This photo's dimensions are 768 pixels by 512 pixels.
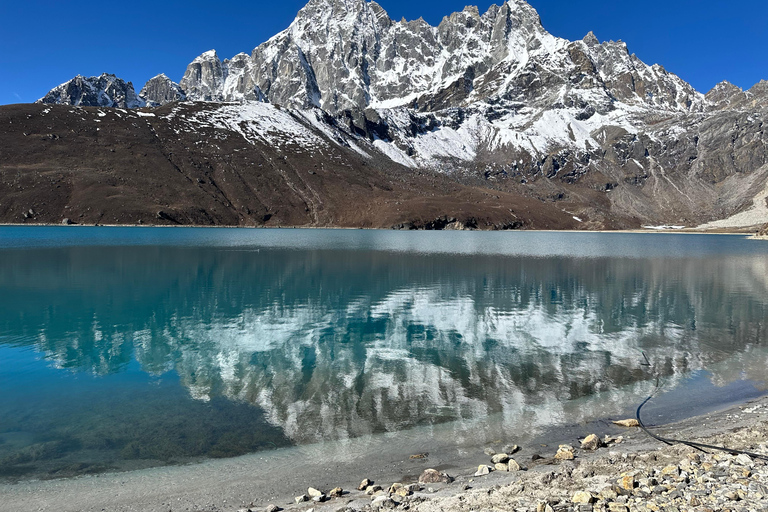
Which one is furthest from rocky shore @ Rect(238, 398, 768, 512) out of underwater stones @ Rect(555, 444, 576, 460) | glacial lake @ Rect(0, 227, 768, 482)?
glacial lake @ Rect(0, 227, 768, 482)

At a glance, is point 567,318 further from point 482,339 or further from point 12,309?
point 12,309

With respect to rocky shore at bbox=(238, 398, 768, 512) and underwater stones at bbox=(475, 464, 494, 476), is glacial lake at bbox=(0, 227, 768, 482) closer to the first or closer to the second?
underwater stones at bbox=(475, 464, 494, 476)

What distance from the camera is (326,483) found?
1204 cm

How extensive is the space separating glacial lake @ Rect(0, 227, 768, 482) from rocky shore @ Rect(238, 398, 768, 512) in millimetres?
1709

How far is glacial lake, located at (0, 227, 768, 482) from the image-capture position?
14.8 metres

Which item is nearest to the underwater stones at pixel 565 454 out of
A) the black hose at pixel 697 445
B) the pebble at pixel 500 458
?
the pebble at pixel 500 458

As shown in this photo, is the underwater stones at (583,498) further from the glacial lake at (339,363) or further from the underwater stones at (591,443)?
the underwater stones at (591,443)

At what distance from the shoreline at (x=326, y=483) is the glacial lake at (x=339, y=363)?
0.75 meters

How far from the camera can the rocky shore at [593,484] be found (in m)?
9.37

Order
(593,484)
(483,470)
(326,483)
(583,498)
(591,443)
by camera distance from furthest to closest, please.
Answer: (591,443) < (483,470) < (326,483) < (593,484) < (583,498)

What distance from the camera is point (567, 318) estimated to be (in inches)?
1332

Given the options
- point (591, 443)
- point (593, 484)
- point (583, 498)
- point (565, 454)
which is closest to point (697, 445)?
point (591, 443)

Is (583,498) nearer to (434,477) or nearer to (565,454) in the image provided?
(565,454)

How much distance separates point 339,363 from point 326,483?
409 inches
